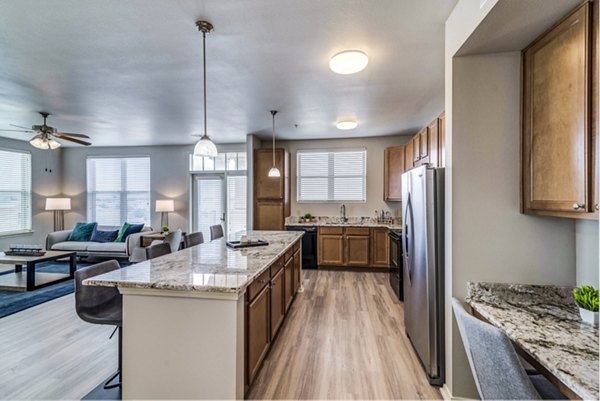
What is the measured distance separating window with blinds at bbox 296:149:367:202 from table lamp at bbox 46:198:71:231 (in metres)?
5.53

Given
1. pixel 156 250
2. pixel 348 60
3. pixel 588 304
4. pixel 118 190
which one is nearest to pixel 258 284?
pixel 156 250

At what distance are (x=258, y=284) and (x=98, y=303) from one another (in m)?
1.17

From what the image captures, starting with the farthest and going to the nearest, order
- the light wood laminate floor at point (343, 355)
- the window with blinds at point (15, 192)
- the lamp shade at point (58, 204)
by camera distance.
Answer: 1. the lamp shade at point (58, 204)
2. the window with blinds at point (15, 192)
3. the light wood laminate floor at point (343, 355)

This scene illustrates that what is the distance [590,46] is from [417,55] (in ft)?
4.66

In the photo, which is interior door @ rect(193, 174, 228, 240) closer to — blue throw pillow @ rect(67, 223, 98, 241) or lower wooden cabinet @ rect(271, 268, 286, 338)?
blue throw pillow @ rect(67, 223, 98, 241)

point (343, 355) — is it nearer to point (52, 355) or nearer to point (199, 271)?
point (199, 271)

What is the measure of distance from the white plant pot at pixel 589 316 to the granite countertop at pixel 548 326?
0.08 feet

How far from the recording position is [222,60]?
259cm

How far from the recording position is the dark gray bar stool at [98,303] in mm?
1881

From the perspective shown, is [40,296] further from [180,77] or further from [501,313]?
[501,313]

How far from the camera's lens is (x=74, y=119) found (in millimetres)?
4578

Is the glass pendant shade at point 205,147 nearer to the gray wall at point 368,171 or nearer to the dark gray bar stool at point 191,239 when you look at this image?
the dark gray bar stool at point 191,239

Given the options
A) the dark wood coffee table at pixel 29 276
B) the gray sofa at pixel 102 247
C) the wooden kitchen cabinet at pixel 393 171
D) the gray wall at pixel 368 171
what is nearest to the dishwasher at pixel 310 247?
the gray wall at pixel 368 171

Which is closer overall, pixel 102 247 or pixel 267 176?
pixel 267 176
